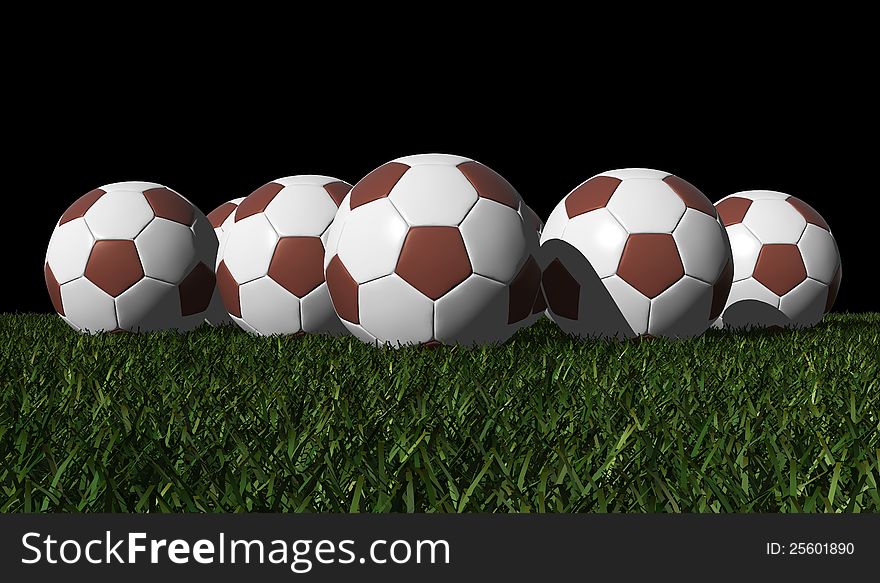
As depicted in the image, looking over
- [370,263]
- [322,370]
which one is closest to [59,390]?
[322,370]

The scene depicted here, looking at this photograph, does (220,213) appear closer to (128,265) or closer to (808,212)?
(128,265)

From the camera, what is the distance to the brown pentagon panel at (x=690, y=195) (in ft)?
15.5

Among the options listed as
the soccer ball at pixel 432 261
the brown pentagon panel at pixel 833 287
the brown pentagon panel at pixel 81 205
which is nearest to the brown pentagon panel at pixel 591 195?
the soccer ball at pixel 432 261

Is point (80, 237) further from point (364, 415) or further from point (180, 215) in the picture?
point (364, 415)

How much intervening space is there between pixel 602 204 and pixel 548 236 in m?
0.42

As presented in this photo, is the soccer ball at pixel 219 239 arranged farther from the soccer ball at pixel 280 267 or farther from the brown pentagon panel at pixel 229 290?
the soccer ball at pixel 280 267

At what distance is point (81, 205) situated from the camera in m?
5.34

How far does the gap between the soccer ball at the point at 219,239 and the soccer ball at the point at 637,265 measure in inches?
88.9

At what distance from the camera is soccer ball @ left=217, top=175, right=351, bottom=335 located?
→ 4.81 metres

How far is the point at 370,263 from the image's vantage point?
3.96 m

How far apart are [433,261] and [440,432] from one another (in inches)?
74.8

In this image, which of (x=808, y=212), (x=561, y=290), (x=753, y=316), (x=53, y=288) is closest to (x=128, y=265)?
(x=53, y=288)

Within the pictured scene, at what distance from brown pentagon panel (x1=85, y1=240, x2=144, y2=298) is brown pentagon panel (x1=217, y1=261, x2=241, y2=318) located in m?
0.52

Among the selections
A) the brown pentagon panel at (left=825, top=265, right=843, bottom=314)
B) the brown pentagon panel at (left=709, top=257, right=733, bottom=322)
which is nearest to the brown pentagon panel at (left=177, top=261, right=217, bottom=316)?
the brown pentagon panel at (left=709, top=257, right=733, bottom=322)
